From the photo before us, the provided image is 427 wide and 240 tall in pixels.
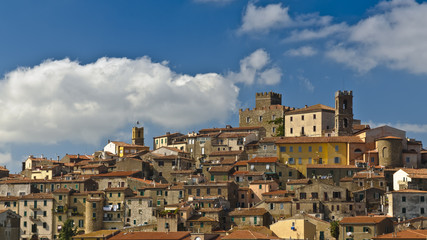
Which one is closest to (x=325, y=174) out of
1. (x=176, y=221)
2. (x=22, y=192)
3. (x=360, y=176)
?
Result: (x=360, y=176)

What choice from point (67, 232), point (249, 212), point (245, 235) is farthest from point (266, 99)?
point (245, 235)

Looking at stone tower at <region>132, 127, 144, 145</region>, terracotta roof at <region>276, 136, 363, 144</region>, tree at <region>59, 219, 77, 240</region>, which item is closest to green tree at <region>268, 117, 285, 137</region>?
terracotta roof at <region>276, 136, 363, 144</region>

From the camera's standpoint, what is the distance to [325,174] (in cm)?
8912

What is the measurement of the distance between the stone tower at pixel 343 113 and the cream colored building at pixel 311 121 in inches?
131

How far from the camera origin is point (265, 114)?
387ft

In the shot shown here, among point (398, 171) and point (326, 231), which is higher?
point (398, 171)

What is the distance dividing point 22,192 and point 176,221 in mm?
26291

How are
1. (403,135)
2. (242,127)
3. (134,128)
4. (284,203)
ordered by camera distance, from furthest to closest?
(134,128)
(242,127)
(403,135)
(284,203)

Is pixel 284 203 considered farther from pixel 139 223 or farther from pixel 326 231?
pixel 139 223

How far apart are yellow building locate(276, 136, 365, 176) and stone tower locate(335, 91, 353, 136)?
4745 mm

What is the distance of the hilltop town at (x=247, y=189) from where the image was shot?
77.9 metres

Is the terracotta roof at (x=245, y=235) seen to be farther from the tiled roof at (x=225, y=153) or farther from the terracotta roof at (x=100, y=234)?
the tiled roof at (x=225, y=153)

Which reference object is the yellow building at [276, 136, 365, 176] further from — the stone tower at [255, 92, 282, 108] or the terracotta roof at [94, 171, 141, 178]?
the stone tower at [255, 92, 282, 108]

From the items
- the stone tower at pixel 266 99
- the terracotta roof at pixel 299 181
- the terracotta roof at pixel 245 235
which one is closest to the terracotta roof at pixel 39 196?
the terracotta roof at pixel 245 235
